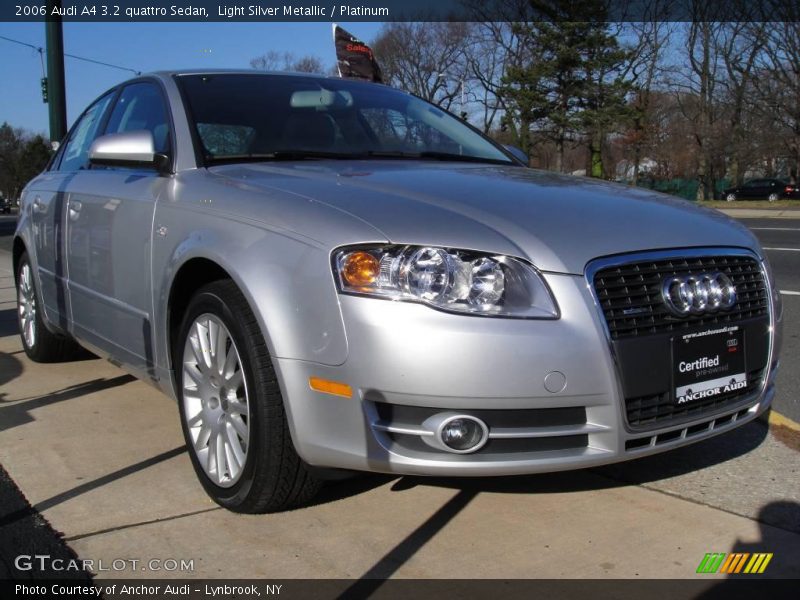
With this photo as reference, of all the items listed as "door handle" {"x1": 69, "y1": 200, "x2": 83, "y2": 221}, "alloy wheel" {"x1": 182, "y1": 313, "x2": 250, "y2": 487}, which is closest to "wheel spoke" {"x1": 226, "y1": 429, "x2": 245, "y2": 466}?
"alloy wheel" {"x1": 182, "y1": 313, "x2": 250, "y2": 487}

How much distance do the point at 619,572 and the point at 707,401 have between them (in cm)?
68

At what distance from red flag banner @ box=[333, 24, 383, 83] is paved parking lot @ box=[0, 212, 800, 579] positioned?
12192 millimetres

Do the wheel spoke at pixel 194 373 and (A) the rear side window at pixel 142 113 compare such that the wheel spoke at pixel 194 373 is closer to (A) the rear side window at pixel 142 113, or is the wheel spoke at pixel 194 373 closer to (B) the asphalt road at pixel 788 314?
(A) the rear side window at pixel 142 113

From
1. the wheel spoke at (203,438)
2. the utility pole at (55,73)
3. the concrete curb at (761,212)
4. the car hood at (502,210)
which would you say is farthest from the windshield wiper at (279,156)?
the concrete curb at (761,212)

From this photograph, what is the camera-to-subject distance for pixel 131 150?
3.40 meters

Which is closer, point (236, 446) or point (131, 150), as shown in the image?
point (236, 446)

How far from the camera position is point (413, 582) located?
247 centimetres

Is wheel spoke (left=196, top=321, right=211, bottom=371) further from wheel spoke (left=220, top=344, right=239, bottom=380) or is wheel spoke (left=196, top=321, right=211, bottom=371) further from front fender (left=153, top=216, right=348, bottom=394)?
front fender (left=153, top=216, right=348, bottom=394)

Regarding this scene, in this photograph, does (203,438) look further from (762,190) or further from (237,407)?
(762,190)

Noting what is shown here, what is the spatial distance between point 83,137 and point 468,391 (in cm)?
348

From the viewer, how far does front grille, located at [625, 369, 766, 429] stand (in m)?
2.61

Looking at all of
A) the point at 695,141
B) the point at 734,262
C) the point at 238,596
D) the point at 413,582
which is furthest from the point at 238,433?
the point at 695,141

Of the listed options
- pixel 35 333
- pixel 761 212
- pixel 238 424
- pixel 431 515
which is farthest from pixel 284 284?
pixel 761 212

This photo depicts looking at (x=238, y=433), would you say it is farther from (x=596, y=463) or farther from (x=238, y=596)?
(x=596, y=463)
